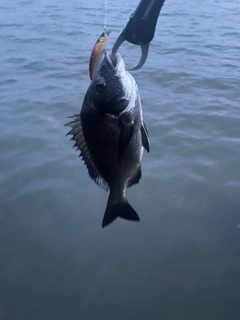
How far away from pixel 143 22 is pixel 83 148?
1.02 metres

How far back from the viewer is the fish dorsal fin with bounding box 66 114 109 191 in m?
2.41

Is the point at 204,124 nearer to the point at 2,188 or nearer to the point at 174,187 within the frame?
the point at 174,187

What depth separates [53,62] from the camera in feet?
31.4

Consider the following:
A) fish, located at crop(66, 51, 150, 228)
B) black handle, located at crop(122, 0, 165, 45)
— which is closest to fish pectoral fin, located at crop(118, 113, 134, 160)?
fish, located at crop(66, 51, 150, 228)

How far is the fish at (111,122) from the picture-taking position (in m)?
2.25

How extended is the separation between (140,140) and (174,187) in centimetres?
300

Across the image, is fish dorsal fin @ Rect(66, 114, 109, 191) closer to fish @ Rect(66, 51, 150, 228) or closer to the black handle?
fish @ Rect(66, 51, 150, 228)

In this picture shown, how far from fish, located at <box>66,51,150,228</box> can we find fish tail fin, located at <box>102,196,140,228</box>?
0.72ft

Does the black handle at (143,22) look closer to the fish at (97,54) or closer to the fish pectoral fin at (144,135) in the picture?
the fish at (97,54)

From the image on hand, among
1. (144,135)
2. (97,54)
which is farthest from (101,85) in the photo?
(144,135)

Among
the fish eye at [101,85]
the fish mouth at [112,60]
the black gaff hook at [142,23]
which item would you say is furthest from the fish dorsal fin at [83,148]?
the black gaff hook at [142,23]

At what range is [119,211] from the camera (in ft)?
8.45

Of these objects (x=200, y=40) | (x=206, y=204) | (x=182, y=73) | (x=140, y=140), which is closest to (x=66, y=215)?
(x=206, y=204)

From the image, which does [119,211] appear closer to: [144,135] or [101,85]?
[144,135]
